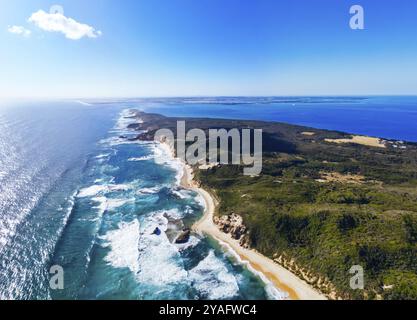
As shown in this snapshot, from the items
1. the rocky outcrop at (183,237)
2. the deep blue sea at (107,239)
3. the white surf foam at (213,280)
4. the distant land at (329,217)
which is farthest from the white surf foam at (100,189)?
the white surf foam at (213,280)

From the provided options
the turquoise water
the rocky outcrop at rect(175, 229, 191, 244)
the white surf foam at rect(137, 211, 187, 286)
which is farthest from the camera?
the rocky outcrop at rect(175, 229, 191, 244)

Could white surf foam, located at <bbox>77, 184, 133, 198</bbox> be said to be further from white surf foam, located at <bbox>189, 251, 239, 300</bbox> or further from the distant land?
white surf foam, located at <bbox>189, 251, 239, 300</bbox>

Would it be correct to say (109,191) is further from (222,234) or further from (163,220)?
(222,234)

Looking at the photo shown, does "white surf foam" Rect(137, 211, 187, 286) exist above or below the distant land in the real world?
below

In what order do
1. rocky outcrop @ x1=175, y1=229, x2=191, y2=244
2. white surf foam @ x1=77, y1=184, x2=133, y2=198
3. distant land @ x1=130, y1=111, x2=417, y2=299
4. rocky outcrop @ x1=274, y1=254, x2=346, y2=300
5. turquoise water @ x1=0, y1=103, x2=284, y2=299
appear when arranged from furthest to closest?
white surf foam @ x1=77, y1=184, x2=133, y2=198
rocky outcrop @ x1=175, y1=229, x2=191, y2=244
distant land @ x1=130, y1=111, x2=417, y2=299
turquoise water @ x1=0, y1=103, x2=284, y2=299
rocky outcrop @ x1=274, y1=254, x2=346, y2=300

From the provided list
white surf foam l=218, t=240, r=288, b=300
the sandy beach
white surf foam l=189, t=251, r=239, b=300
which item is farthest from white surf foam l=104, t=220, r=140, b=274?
white surf foam l=218, t=240, r=288, b=300

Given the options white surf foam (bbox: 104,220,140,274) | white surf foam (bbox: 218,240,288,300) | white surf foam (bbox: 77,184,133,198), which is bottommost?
white surf foam (bbox: 218,240,288,300)
